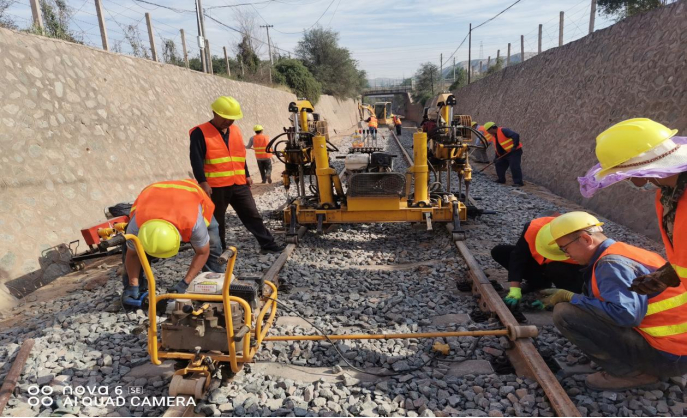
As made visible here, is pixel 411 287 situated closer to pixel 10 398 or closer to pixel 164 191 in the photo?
pixel 164 191

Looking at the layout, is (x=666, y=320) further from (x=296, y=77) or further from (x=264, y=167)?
(x=296, y=77)

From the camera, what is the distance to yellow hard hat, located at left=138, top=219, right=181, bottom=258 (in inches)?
104

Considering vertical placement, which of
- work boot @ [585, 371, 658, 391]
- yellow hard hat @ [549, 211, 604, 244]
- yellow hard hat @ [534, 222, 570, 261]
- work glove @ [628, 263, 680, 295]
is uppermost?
yellow hard hat @ [549, 211, 604, 244]

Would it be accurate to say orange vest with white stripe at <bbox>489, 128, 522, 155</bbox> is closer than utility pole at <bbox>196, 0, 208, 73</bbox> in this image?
Yes

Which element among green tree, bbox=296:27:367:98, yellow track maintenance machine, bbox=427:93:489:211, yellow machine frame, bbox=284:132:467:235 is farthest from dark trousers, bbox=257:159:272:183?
green tree, bbox=296:27:367:98

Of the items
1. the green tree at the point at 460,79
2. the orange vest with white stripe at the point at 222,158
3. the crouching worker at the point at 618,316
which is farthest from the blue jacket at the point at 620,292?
the green tree at the point at 460,79

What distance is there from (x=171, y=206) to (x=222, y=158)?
1888 millimetres

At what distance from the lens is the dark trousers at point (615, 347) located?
7.81 ft

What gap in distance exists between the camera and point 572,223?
2535 mm

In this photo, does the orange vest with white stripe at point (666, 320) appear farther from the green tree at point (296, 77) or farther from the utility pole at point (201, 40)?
the green tree at point (296, 77)

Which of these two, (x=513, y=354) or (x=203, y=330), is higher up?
(x=203, y=330)

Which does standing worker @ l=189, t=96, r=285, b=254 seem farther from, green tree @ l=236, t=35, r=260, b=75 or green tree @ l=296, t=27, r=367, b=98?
→ green tree @ l=296, t=27, r=367, b=98

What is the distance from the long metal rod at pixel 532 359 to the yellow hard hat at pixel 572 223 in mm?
795

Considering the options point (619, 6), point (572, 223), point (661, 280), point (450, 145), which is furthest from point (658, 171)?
point (619, 6)
